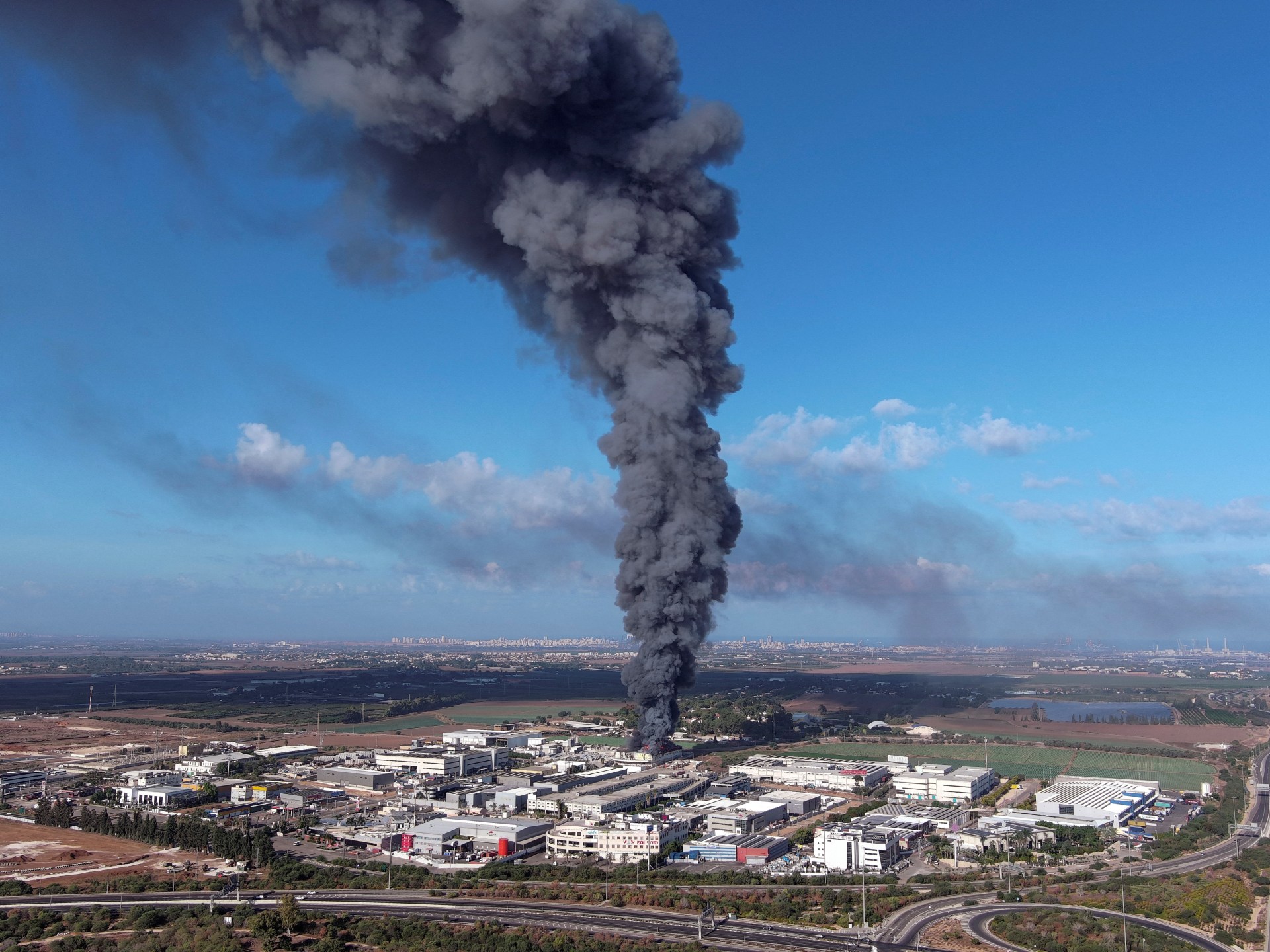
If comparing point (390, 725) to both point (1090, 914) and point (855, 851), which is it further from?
point (1090, 914)

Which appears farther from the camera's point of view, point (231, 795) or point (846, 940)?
point (231, 795)

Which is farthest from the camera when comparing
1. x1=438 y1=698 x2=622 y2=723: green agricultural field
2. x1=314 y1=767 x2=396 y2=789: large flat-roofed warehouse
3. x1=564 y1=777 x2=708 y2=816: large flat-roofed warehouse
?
x1=438 y1=698 x2=622 y2=723: green agricultural field

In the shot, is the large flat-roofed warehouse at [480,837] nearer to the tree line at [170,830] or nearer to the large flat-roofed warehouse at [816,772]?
the tree line at [170,830]

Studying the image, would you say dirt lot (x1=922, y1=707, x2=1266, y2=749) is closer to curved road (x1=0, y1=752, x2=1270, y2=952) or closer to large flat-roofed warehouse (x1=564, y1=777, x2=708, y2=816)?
large flat-roofed warehouse (x1=564, y1=777, x2=708, y2=816)

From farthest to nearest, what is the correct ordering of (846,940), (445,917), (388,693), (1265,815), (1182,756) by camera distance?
(388,693)
(1182,756)
(1265,815)
(445,917)
(846,940)

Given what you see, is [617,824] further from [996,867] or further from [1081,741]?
[1081,741]

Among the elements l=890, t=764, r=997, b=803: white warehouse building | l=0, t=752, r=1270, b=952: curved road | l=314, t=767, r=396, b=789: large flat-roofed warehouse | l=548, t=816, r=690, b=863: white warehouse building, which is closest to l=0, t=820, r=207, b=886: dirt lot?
l=0, t=752, r=1270, b=952: curved road

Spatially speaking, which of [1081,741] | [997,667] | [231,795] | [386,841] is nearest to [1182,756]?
[1081,741]
